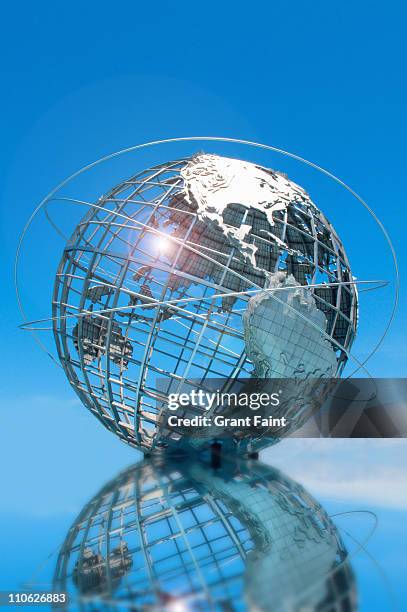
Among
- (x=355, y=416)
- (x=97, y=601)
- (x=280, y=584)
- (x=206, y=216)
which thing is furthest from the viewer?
(x=355, y=416)

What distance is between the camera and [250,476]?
8859mm

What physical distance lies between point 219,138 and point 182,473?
17.8 ft

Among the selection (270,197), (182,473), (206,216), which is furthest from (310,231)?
(182,473)

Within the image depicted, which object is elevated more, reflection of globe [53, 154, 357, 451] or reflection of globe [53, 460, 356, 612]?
reflection of globe [53, 154, 357, 451]

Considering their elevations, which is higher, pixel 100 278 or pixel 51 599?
pixel 100 278

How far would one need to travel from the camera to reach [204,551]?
5.07 metres

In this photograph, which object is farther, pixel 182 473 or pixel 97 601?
pixel 182 473

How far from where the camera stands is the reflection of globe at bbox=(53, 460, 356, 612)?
3918 mm

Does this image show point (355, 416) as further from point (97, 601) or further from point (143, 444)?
point (97, 601)

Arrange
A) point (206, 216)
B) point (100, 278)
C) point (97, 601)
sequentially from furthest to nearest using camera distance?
1. point (100, 278)
2. point (206, 216)
3. point (97, 601)

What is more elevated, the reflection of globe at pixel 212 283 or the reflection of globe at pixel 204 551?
the reflection of globe at pixel 212 283

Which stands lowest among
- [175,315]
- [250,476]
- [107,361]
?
[250,476]

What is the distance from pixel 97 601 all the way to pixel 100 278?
6049mm

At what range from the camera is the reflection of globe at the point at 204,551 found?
392 centimetres
